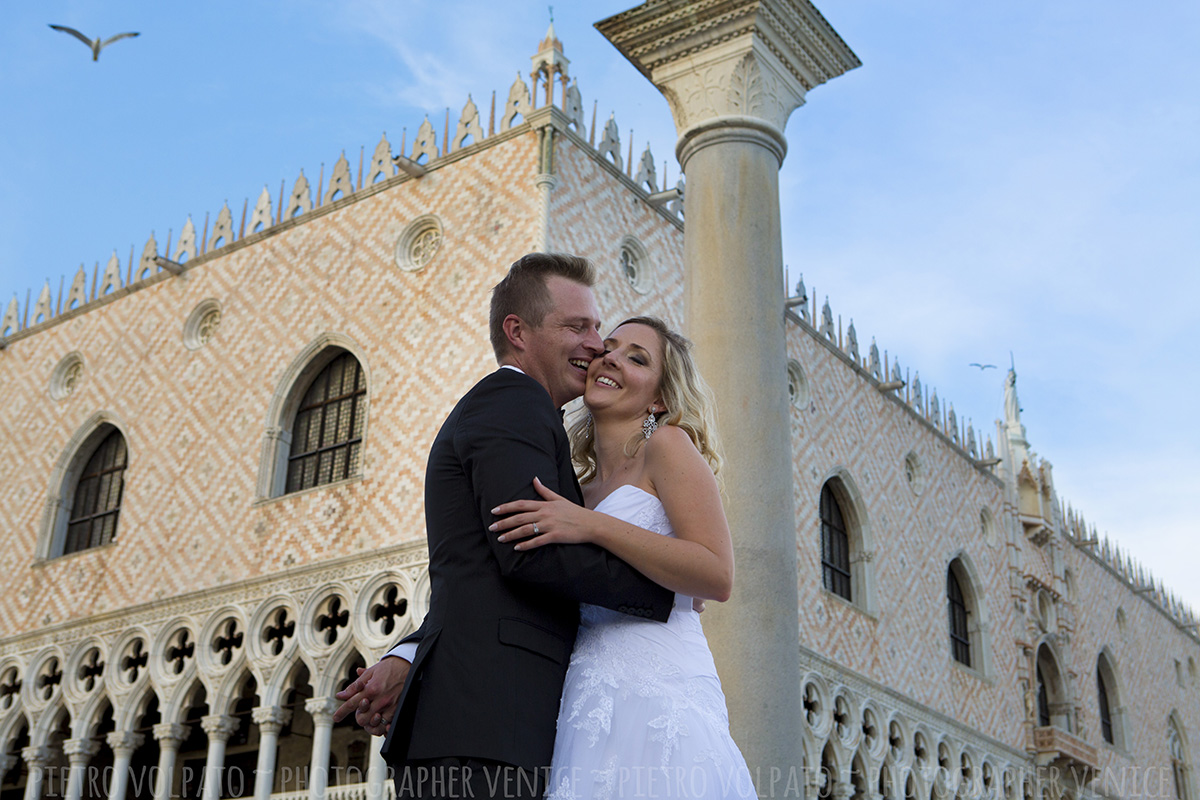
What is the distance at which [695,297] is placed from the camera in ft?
17.7

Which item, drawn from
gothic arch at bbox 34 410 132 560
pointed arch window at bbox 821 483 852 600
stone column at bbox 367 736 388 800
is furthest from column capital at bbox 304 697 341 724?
pointed arch window at bbox 821 483 852 600

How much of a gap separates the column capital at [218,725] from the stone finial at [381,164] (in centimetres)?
564

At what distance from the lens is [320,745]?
11.4 meters

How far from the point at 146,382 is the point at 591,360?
43.4 feet

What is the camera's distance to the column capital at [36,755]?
44.8 ft

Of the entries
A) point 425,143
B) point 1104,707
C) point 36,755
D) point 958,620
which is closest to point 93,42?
point 425,143

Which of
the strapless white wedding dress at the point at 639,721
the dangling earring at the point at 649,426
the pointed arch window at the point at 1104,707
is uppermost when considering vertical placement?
the pointed arch window at the point at 1104,707

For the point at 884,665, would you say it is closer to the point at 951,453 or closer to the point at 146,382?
the point at 951,453

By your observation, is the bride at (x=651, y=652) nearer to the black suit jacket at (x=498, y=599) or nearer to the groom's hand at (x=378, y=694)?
the black suit jacket at (x=498, y=599)

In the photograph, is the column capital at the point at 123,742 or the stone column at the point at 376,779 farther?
the column capital at the point at 123,742

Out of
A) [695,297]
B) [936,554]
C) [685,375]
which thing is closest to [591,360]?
[685,375]

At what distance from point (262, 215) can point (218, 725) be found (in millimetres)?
5636

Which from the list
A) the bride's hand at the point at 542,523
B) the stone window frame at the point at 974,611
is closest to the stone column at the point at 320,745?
the bride's hand at the point at 542,523

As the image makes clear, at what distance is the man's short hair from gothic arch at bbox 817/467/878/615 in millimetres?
13777
